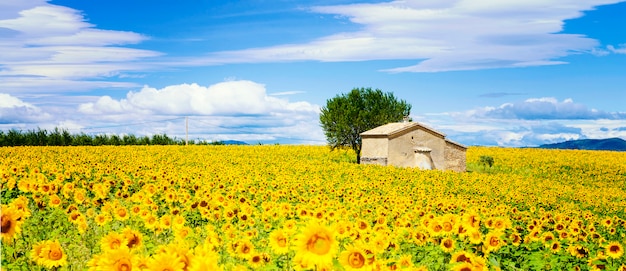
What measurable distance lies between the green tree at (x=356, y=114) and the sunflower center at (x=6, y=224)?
126 feet

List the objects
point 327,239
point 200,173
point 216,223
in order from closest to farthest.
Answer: point 327,239 < point 216,223 < point 200,173

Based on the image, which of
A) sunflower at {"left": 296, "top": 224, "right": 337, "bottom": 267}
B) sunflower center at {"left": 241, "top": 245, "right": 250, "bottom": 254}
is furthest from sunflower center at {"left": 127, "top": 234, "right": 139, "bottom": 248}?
sunflower at {"left": 296, "top": 224, "right": 337, "bottom": 267}

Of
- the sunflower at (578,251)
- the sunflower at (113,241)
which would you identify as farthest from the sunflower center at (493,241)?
the sunflower at (113,241)

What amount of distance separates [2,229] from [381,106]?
40479mm

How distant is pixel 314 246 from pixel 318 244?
0.03 m

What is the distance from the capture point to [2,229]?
4.60 meters

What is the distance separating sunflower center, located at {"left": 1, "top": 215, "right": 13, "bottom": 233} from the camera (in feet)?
15.1

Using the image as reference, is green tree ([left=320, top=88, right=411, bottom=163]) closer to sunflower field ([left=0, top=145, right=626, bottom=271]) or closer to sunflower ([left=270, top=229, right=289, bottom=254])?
sunflower field ([left=0, top=145, right=626, bottom=271])

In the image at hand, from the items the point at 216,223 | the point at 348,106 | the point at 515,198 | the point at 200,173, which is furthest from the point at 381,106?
the point at 216,223

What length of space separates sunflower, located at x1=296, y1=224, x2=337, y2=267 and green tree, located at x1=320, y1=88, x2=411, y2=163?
38.8 metres

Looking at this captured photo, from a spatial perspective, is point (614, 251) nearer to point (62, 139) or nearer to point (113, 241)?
point (113, 241)

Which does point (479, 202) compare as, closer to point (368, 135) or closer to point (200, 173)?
point (200, 173)

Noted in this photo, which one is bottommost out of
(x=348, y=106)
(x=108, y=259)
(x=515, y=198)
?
(x=515, y=198)

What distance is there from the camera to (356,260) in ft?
13.1
